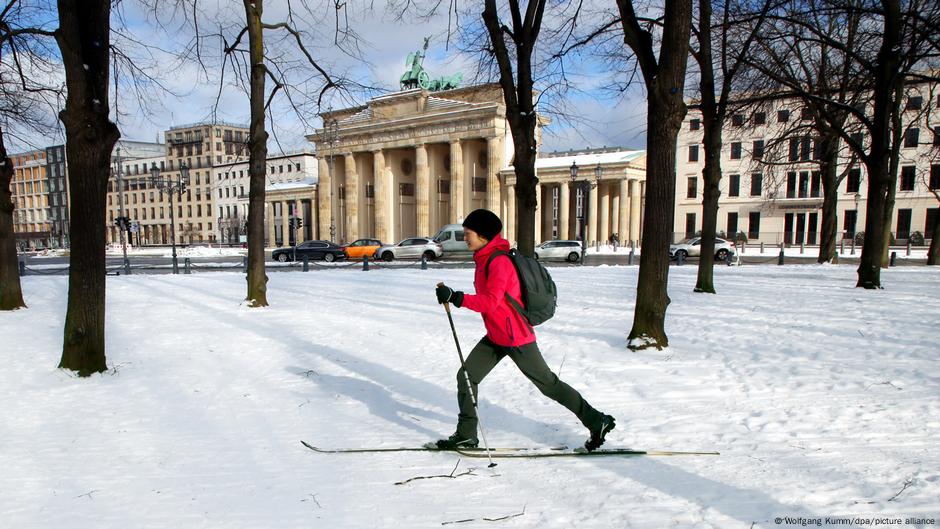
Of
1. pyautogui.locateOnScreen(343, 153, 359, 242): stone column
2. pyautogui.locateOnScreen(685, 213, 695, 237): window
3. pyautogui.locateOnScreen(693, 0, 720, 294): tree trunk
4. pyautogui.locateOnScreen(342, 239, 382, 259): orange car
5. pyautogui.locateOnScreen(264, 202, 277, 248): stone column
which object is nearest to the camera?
pyautogui.locateOnScreen(693, 0, 720, 294): tree trunk

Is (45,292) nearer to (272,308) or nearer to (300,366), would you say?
(272,308)

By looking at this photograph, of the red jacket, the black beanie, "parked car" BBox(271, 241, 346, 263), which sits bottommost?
"parked car" BBox(271, 241, 346, 263)

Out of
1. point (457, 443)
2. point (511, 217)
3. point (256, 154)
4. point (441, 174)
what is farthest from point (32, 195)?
point (457, 443)

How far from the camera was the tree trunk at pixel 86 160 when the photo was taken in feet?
19.1

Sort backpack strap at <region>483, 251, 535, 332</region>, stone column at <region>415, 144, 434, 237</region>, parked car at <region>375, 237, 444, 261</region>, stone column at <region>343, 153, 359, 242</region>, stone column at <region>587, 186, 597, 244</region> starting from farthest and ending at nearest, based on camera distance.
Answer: stone column at <region>343, 153, 359, 242</region>, stone column at <region>415, 144, 434, 237</region>, stone column at <region>587, 186, 597, 244</region>, parked car at <region>375, 237, 444, 261</region>, backpack strap at <region>483, 251, 535, 332</region>

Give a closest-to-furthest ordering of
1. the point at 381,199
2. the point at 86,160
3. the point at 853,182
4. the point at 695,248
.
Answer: the point at 86,160 → the point at 695,248 → the point at 853,182 → the point at 381,199

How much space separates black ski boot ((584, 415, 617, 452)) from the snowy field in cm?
21

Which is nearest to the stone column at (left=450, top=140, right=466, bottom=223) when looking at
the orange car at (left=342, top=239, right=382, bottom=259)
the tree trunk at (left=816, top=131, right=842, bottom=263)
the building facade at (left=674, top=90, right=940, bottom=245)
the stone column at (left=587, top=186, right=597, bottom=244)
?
the stone column at (left=587, top=186, right=597, bottom=244)

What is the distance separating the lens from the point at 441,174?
200 ft

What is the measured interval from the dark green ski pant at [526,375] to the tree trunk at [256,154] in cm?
803

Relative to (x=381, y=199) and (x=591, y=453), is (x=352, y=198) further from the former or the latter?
(x=591, y=453)

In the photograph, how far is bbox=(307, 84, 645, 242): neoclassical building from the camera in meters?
51.3

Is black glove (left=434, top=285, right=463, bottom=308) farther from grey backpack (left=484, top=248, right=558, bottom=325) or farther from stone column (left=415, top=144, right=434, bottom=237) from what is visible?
stone column (left=415, top=144, right=434, bottom=237)

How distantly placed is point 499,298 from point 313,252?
31676 mm
